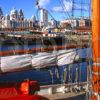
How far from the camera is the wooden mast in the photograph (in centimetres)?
753

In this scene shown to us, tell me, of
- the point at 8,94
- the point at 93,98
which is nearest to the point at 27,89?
the point at 8,94

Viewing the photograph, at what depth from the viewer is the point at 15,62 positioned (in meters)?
10.5

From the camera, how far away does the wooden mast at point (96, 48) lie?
24.7 ft

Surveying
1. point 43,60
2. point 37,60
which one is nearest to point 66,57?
point 43,60

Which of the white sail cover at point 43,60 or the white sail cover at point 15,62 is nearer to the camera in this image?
the white sail cover at point 15,62

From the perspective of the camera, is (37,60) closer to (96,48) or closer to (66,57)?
(66,57)

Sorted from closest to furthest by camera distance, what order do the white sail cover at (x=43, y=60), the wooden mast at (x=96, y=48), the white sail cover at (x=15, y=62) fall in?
the wooden mast at (x=96, y=48) < the white sail cover at (x=15, y=62) < the white sail cover at (x=43, y=60)

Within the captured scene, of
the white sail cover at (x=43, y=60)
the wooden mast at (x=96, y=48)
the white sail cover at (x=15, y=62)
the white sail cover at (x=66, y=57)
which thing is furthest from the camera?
the white sail cover at (x=66, y=57)

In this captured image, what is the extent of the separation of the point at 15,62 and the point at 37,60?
79 cm

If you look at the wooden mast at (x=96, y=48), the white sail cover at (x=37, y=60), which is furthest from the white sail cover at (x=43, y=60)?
the wooden mast at (x=96, y=48)

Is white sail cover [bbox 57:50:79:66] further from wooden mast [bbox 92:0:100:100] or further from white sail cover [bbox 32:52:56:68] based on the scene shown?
wooden mast [bbox 92:0:100:100]

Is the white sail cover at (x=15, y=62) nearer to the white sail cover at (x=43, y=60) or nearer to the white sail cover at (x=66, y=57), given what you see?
the white sail cover at (x=43, y=60)

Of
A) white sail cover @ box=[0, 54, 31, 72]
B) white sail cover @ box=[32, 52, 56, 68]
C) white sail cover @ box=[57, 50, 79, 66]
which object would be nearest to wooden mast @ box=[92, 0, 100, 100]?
white sail cover @ box=[0, 54, 31, 72]

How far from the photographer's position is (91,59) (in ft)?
26.5
